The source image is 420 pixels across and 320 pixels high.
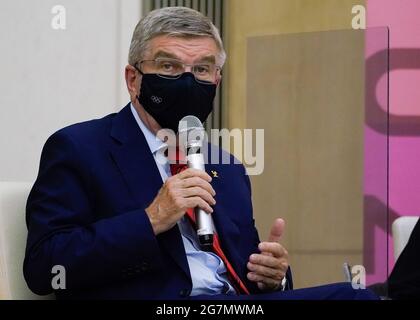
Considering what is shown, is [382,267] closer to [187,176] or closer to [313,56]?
[313,56]

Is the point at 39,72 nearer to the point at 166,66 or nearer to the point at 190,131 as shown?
the point at 166,66

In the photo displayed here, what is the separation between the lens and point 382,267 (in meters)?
4.72

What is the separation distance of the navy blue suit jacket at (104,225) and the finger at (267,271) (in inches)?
2.5

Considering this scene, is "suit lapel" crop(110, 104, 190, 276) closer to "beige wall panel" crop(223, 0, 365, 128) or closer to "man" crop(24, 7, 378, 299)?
"man" crop(24, 7, 378, 299)

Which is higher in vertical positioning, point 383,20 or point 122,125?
point 383,20

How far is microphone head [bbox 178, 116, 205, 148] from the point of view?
2037mm

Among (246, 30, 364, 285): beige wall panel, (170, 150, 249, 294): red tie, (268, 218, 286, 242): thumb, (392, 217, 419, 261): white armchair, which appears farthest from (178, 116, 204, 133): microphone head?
(246, 30, 364, 285): beige wall panel

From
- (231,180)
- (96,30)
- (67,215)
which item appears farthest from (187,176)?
(96,30)

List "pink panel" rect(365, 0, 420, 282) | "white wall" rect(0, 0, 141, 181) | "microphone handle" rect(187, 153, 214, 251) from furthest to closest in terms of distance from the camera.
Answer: "pink panel" rect(365, 0, 420, 282) < "white wall" rect(0, 0, 141, 181) < "microphone handle" rect(187, 153, 214, 251)

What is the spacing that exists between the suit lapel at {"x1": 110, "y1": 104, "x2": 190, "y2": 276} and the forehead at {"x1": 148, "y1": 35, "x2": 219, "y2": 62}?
23 cm

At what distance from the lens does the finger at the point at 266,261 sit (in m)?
2.19

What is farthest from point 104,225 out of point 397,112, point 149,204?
point 397,112

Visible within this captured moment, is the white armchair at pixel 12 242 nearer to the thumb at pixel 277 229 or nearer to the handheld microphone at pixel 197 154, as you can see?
the handheld microphone at pixel 197 154

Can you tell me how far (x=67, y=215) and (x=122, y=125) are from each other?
0.38 m
